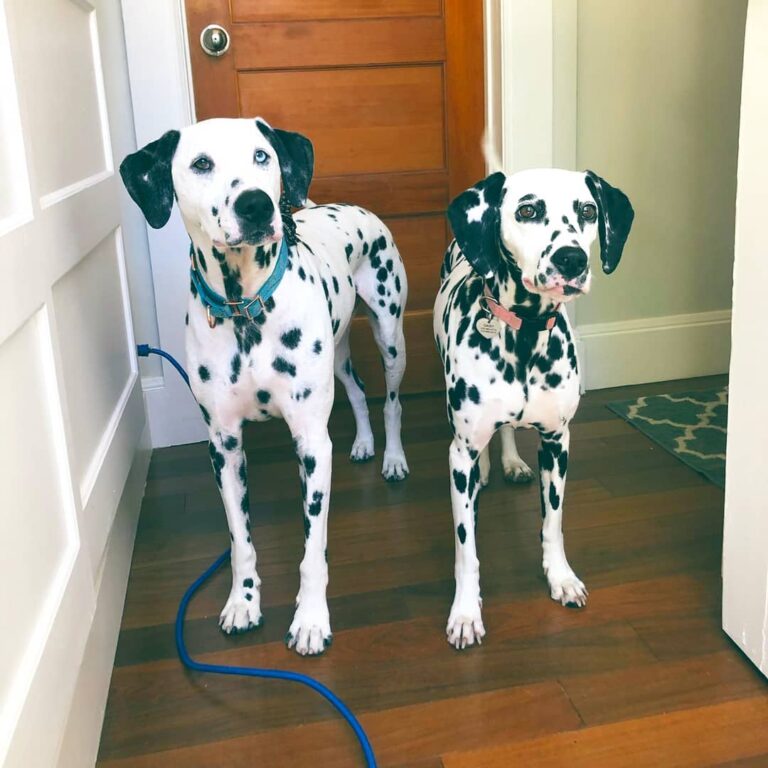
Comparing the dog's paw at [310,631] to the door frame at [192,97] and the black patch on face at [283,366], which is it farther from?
the door frame at [192,97]

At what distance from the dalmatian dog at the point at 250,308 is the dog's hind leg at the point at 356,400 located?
72 cm

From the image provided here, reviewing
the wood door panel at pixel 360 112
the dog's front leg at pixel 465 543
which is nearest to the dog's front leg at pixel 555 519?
the dog's front leg at pixel 465 543

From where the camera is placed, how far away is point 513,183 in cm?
173

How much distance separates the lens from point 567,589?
2.02 meters

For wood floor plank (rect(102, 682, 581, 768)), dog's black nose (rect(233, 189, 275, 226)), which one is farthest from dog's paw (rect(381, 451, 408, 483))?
dog's black nose (rect(233, 189, 275, 226))

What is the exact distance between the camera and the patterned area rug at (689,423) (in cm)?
273

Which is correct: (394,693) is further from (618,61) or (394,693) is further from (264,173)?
(618,61)

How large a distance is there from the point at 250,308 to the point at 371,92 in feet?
5.29

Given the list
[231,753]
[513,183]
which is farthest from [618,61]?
[231,753]

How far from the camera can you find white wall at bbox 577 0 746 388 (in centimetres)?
309

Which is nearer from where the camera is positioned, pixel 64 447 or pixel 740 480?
pixel 64 447

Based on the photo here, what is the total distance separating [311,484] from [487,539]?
2.16 ft

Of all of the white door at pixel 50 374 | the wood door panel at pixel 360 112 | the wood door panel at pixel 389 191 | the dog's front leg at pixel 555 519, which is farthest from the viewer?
the wood door panel at pixel 389 191

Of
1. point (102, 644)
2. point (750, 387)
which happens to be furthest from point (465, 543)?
point (102, 644)
